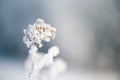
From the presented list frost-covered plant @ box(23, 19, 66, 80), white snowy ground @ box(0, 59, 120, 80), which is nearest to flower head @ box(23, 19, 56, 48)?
frost-covered plant @ box(23, 19, 66, 80)

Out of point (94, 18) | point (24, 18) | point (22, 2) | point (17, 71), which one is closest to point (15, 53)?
point (17, 71)

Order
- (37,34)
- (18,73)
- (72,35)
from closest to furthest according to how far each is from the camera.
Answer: (37,34), (18,73), (72,35)

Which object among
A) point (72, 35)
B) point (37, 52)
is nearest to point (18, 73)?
point (37, 52)

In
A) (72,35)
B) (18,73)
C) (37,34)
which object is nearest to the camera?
(37,34)

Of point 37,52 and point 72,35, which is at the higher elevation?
point 72,35

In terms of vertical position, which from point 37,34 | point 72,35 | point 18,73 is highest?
point 72,35

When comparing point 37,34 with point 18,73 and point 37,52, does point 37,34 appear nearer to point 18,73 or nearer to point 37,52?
point 37,52

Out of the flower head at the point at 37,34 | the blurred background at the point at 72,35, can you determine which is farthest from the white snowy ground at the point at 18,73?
the flower head at the point at 37,34
